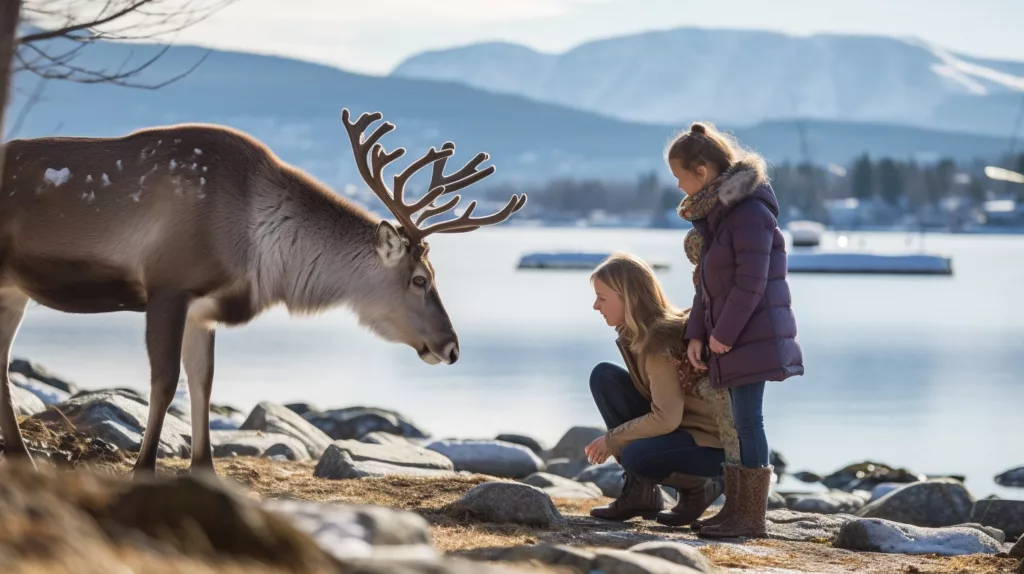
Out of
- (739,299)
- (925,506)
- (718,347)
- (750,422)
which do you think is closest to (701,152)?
(739,299)

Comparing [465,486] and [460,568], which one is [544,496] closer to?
[465,486]

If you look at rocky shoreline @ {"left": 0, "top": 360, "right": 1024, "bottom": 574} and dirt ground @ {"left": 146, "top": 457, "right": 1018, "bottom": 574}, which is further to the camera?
dirt ground @ {"left": 146, "top": 457, "right": 1018, "bottom": 574}

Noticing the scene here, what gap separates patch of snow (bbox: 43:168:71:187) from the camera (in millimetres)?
7562

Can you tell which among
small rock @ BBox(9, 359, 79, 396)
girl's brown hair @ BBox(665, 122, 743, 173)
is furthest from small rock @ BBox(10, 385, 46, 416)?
small rock @ BBox(9, 359, 79, 396)

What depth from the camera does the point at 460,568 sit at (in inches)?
130

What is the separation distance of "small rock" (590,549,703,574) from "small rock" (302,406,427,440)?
34.0ft

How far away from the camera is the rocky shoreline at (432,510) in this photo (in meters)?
3.38

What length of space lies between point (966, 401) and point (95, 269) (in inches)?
791

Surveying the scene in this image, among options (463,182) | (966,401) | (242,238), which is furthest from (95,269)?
(966,401)

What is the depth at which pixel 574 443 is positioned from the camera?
50.2 feet

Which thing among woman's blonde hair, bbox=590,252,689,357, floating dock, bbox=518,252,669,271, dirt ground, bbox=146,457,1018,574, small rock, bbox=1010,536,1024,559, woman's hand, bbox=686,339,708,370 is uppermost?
floating dock, bbox=518,252,669,271

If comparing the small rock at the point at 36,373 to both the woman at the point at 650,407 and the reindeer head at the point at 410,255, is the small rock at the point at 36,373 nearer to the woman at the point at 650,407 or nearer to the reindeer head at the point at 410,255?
the reindeer head at the point at 410,255

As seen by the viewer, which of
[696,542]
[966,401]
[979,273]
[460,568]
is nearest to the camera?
[460,568]

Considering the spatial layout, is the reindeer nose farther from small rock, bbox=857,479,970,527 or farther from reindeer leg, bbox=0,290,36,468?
small rock, bbox=857,479,970,527
